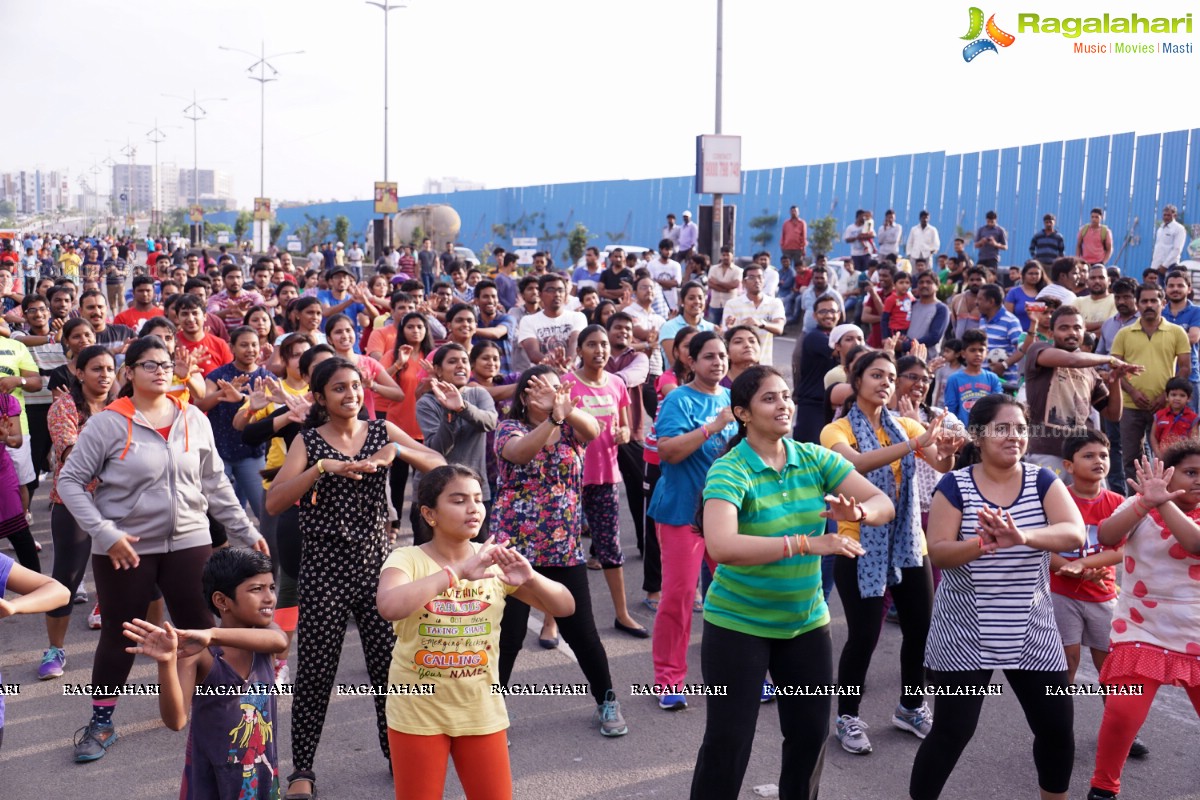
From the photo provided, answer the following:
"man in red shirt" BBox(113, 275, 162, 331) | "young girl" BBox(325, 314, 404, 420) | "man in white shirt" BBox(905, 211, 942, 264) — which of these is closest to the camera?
"young girl" BBox(325, 314, 404, 420)

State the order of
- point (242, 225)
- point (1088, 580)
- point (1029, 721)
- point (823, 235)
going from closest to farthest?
point (1029, 721) → point (1088, 580) → point (823, 235) → point (242, 225)

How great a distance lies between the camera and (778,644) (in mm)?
3957

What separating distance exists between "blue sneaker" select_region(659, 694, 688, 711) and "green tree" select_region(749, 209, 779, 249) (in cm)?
2781

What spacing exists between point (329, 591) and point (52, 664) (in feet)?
7.59

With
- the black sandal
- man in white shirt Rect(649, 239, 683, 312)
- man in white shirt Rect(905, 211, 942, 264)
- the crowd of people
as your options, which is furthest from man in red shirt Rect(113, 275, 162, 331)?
man in white shirt Rect(905, 211, 942, 264)

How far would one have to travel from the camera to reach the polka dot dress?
15.0ft

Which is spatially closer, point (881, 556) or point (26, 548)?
point (881, 556)

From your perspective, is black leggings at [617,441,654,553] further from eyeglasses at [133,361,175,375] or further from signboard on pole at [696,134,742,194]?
signboard on pole at [696,134,742,194]

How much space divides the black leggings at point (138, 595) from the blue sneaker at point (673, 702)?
219 cm

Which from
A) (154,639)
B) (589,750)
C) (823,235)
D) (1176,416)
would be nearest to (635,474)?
(589,750)

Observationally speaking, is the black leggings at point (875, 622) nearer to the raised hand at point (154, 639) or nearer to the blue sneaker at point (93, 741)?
the raised hand at point (154, 639)

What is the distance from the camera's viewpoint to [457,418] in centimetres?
643

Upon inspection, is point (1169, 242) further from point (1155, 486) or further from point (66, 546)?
point (66, 546)

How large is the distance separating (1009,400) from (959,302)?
8278 mm
